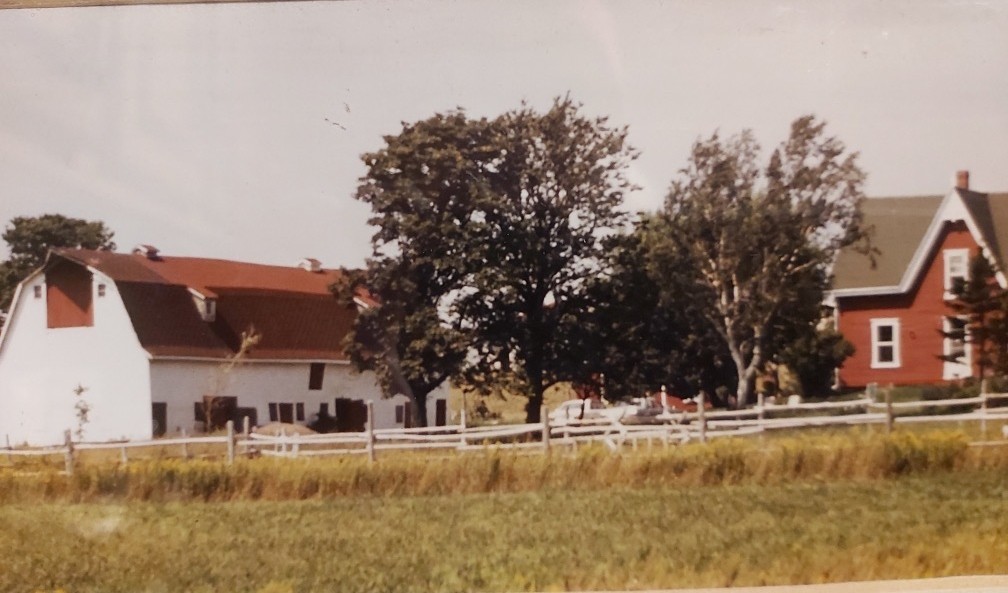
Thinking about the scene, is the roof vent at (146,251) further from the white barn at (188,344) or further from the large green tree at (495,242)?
the large green tree at (495,242)

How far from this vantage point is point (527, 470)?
2662 mm

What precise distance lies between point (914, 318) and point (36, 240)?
2601mm

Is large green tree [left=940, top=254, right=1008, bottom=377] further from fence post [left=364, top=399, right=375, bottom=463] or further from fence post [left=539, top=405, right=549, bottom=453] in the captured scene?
fence post [left=364, top=399, right=375, bottom=463]

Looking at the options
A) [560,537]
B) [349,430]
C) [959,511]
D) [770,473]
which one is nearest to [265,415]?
[349,430]

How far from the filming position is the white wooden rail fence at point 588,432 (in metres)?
2.58

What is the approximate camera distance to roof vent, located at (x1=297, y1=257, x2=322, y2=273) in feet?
8.50

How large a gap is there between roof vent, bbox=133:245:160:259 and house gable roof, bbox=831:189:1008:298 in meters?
1.97

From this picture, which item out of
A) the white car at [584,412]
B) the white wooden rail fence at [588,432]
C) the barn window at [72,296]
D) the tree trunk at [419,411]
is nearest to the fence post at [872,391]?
the white wooden rail fence at [588,432]

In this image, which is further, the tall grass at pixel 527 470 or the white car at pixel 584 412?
the tall grass at pixel 527 470

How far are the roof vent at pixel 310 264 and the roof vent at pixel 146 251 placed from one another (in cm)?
42

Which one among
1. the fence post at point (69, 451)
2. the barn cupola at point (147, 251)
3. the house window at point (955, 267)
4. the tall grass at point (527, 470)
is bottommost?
the tall grass at point (527, 470)

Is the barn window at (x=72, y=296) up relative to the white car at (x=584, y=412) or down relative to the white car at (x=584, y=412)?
up

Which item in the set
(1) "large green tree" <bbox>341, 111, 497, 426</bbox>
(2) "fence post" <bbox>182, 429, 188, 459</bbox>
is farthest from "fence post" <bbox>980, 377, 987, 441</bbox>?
(2) "fence post" <bbox>182, 429, 188, 459</bbox>

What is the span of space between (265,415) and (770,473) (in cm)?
152
